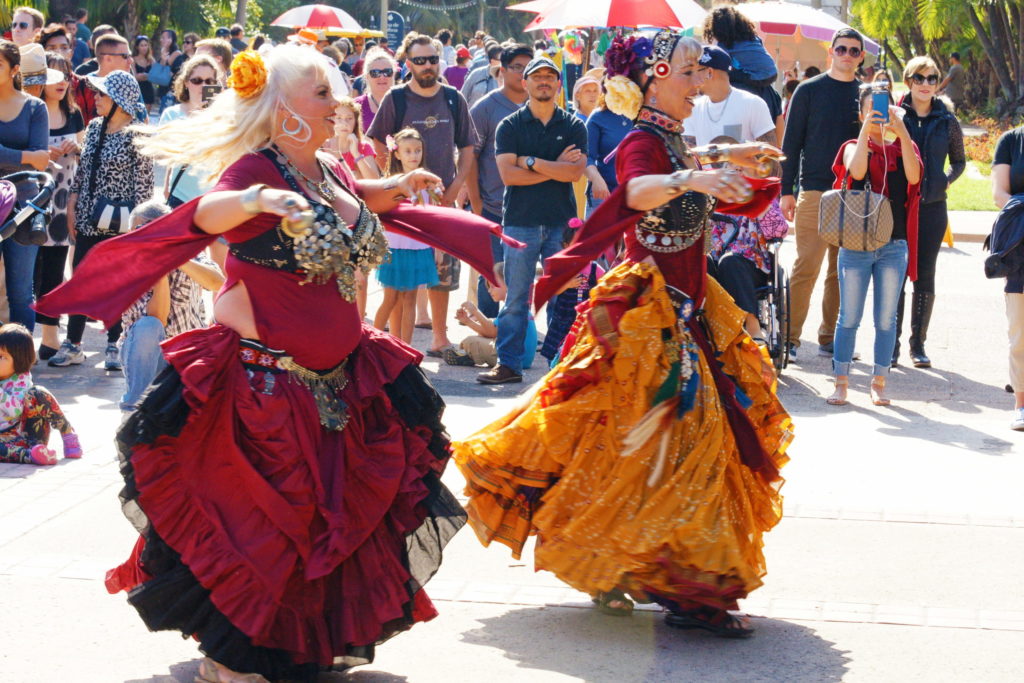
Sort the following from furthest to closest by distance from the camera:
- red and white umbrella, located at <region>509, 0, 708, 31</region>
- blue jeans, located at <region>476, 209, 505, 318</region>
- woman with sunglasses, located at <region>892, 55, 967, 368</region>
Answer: red and white umbrella, located at <region>509, 0, 708, 31</region> < blue jeans, located at <region>476, 209, 505, 318</region> < woman with sunglasses, located at <region>892, 55, 967, 368</region>

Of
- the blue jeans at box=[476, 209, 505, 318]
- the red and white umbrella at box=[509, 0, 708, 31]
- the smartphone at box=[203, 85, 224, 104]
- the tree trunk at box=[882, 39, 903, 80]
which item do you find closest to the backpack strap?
the blue jeans at box=[476, 209, 505, 318]

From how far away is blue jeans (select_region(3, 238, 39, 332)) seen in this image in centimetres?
914

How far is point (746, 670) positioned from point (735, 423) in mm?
854

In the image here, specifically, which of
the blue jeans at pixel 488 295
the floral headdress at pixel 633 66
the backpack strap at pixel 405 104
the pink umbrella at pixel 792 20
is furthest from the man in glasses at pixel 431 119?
the floral headdress at pixel 633 66

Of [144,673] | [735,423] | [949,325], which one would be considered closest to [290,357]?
[144,673]

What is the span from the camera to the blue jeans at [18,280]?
9.14m

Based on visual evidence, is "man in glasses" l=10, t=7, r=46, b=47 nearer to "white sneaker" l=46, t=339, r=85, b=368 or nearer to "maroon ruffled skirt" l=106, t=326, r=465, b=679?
"white sneaker" l=46, t=339, r=85, b=368

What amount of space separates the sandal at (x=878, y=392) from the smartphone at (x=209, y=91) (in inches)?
170

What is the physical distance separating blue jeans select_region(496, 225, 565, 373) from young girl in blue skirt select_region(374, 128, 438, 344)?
2.22ft

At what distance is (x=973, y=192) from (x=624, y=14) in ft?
30.7

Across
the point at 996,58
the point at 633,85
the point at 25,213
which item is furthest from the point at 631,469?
the point at 996,58

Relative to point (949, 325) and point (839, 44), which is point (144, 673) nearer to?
point (839, 44)

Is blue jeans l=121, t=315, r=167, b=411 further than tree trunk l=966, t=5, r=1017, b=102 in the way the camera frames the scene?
No

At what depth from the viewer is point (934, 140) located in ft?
30.4
